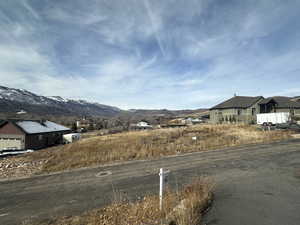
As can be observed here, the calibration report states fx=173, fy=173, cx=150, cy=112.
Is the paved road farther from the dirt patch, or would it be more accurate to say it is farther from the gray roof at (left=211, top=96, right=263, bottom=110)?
the gray roof at (left=211, top=96, right=263, bottom=110)

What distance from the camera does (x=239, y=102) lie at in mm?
→ 40656

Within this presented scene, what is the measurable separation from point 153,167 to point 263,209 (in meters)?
7.77

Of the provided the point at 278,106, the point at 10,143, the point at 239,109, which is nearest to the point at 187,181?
the point at 239,109

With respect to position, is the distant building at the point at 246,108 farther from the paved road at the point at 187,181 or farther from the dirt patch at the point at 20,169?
the dirt patch at the point at 20,169

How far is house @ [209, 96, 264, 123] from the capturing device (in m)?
39.1

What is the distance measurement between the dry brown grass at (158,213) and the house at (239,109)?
125 ft

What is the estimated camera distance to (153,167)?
12039 mm

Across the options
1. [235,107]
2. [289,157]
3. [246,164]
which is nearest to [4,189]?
[246,164]

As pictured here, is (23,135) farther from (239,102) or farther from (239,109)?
(239,102)

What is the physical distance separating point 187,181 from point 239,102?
37852mm

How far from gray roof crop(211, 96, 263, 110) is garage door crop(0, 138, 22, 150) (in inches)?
1755

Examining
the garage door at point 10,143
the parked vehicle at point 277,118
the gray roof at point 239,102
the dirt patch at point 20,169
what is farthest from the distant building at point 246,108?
the garage door at point 10,143

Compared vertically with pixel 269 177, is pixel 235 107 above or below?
above

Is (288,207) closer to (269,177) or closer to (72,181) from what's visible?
(269,177)
